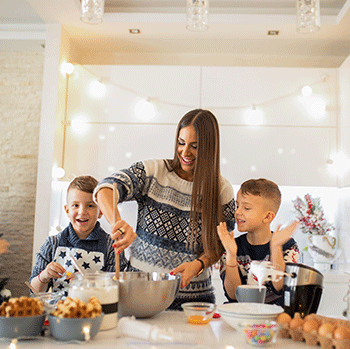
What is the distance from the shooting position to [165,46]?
309cm

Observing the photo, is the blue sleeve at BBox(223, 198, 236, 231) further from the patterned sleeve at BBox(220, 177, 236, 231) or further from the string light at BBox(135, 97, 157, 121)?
the string light at BBox(135, 97, 157, 121)

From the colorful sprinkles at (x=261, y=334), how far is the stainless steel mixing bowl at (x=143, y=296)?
0.77ft

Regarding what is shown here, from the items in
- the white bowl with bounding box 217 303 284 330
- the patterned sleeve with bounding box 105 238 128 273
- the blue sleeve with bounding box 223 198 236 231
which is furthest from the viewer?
the patterned sleeve with bounding box 105 238 128 273

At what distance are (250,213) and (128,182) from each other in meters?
0.45

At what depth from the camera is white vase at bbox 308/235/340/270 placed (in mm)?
2566

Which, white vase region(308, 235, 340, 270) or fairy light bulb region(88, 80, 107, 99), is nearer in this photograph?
white vase region(308, 235, 340, 270)

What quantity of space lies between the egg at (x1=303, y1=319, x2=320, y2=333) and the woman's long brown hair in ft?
1.58

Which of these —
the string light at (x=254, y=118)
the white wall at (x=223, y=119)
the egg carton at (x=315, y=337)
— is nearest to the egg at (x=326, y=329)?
the egg carton at (x=315, y=337)

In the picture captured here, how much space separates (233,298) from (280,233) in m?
0.31

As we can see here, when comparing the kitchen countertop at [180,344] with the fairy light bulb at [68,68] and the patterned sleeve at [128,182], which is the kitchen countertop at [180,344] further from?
the fairy light bulb at [68,68]

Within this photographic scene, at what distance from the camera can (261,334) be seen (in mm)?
792


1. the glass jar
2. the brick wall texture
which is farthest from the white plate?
the brick wall texture

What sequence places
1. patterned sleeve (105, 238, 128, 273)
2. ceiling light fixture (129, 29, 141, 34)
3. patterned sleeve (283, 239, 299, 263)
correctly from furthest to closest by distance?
1. ceiling light fixture (129, 29, 141, 34)
2. patterned sleeve (105, 238, 128, 273)
3. patterned sleeve (283, 239, 299, 263)

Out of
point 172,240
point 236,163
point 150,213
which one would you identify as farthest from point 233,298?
point 236,163
